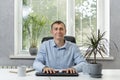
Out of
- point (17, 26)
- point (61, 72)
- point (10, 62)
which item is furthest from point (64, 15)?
point (61, 72)

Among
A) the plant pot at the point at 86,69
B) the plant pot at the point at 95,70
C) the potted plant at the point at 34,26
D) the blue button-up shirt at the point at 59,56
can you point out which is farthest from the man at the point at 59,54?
the potted plant at the point at 34,26

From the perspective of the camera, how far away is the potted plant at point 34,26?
4.16 meters

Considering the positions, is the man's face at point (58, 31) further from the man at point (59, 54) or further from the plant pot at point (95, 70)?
the plant pot at point (95, 70)

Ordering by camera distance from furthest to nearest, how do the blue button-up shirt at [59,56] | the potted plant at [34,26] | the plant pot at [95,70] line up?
the potted plant at [34,26] < the blue button-up shirt at [59,56] < the plant pot at [95,70]

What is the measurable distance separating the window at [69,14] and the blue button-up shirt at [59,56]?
4.54ft

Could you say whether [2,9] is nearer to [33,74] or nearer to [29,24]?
[29,24]

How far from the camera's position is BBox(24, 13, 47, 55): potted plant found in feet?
13.7

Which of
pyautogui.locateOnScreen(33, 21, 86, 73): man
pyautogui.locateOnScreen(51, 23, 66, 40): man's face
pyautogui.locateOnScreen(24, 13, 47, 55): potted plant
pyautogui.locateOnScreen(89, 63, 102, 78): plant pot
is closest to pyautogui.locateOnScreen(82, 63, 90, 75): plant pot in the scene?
pyautogui.locateOnScreen(89, 63, 102, 78): plant pot

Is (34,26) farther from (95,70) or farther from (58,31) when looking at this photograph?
(95,70)

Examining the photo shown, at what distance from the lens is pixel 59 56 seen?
2.82 meters

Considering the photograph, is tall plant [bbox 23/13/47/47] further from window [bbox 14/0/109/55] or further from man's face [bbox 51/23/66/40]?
man's face [bbox 51/23/66/40]

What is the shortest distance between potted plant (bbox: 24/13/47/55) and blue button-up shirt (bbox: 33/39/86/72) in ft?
4.22

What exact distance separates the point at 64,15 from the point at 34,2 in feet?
1.83

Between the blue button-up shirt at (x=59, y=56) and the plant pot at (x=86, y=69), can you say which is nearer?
the plant pot at (x=86, y=69)
